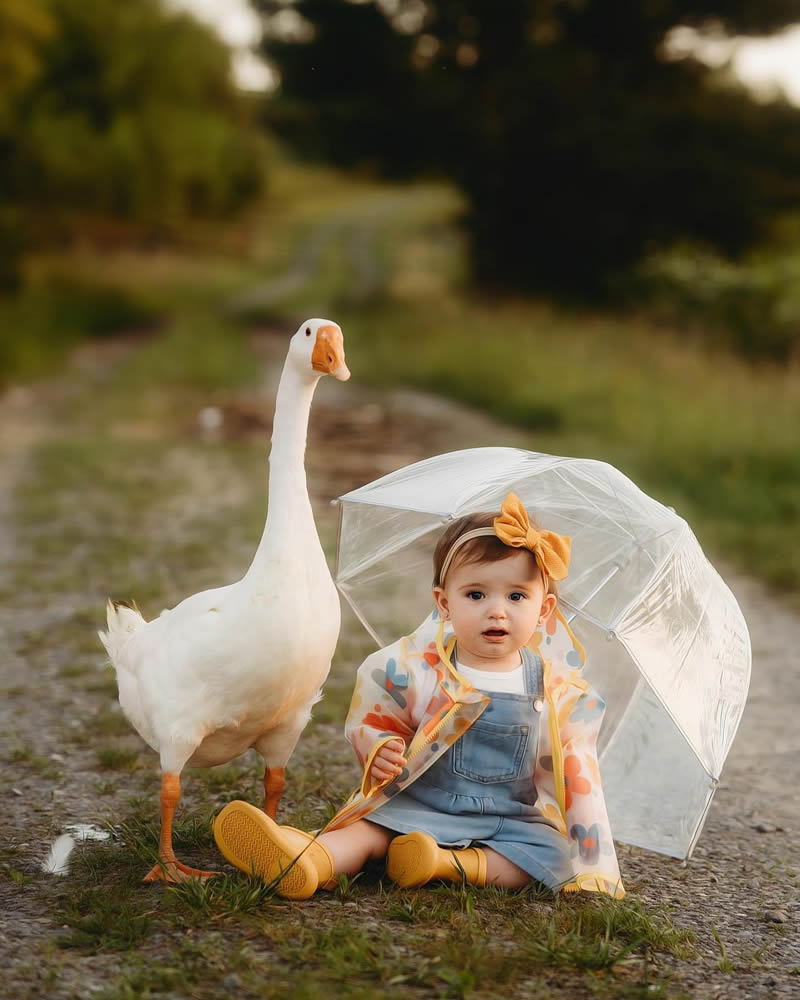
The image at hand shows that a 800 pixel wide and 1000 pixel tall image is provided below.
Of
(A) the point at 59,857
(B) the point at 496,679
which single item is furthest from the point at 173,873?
(B) the point at 496,679

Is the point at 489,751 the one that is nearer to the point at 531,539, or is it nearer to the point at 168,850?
the point at 531,539

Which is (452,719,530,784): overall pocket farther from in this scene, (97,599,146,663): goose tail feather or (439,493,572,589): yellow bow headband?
(97,599,146,663): goose tail feather

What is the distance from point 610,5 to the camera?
784 inches

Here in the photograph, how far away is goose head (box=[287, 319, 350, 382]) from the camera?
2.95 meters

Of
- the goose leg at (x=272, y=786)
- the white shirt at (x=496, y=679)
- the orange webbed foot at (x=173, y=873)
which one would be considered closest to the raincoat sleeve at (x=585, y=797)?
the white shirt at (x=496, y=679)

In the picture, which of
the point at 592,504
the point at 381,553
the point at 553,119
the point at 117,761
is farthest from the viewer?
the point at 553,119

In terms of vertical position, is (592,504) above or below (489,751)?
above

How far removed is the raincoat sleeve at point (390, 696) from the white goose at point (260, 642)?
0.14 m

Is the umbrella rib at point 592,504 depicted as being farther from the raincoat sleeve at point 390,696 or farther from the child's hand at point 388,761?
the child's hand at point 388,761

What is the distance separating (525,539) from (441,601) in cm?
33

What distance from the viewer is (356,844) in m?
3.01

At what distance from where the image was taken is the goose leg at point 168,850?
9.77ft

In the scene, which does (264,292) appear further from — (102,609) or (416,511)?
(416,511)

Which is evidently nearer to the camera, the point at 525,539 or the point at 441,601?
the point at 525,539
